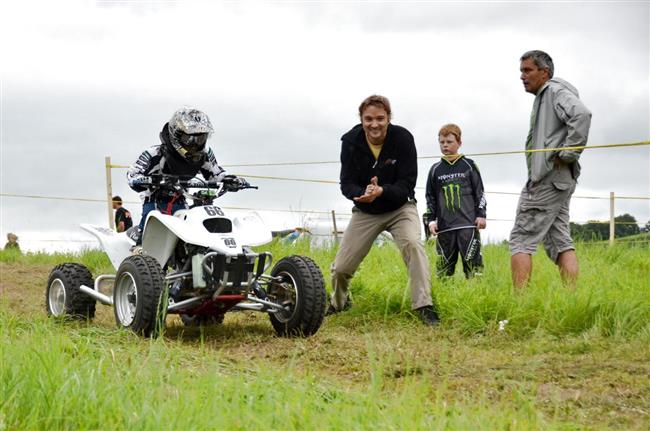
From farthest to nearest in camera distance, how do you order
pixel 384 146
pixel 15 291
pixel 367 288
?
1. pixel 15 291
2. pixel 367 288
3. pixel 384 146

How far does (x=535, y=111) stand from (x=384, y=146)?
4.39 ft

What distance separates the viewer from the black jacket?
711 centimetres

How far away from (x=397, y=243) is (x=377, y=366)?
2599 mm

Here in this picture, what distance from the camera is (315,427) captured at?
10.8ft

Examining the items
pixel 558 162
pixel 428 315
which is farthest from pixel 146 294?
pixel 558 162

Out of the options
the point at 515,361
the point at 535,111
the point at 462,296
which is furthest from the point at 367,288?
the point at 515,361

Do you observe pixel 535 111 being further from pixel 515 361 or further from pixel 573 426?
pixel 573 426

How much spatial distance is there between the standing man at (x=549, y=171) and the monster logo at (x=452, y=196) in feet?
3.89

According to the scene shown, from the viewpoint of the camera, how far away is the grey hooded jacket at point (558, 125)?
23.0ft

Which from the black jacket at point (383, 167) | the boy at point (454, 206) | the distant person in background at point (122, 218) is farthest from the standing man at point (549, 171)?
the distant person in background at point (122, 218)

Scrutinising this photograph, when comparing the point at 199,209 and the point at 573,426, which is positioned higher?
the point at 199,209

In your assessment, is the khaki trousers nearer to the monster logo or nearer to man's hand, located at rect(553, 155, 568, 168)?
man's hand, located at rect(553, 155, 568, 168)

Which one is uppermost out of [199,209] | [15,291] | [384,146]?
[384,146]

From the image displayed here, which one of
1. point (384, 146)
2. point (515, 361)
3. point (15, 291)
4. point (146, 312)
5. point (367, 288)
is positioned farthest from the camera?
point (15, 291)
